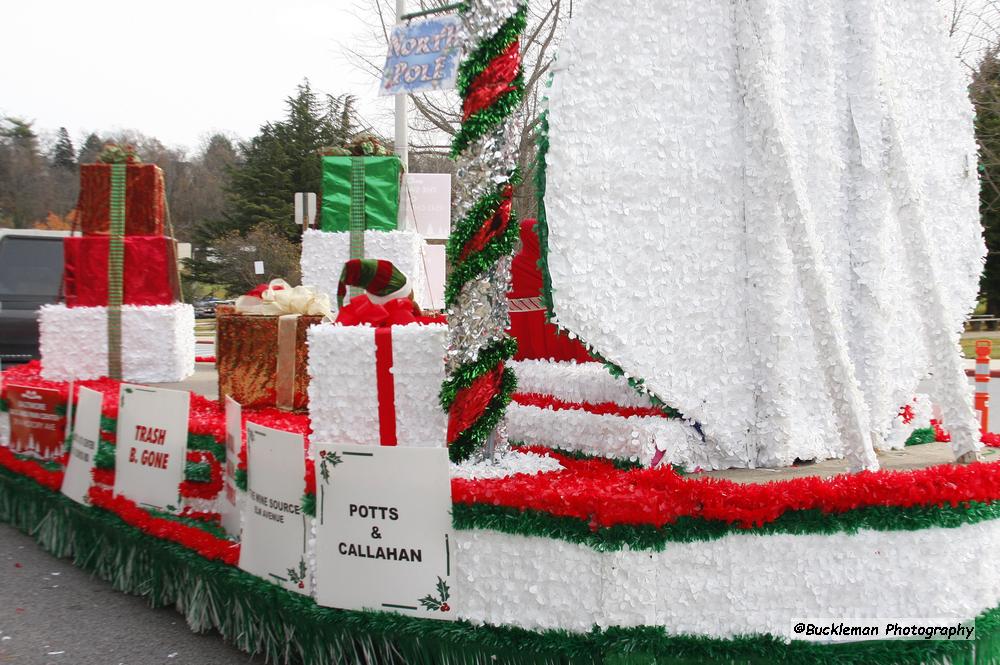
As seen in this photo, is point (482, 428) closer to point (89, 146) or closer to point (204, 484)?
point (204, 484)

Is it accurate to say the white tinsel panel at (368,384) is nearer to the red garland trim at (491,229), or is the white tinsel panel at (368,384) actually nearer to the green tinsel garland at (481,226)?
the green tinsel garland at (481,226)

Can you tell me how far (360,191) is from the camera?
29.7ft

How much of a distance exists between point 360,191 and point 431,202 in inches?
218

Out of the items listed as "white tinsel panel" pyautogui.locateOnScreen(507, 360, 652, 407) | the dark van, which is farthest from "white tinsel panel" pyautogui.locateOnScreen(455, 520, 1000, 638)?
the dark van

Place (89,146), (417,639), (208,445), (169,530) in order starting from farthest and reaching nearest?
1. (89,146)
2. (208,445)
3. (169,530)
4. (417,639)

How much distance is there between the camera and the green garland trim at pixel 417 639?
9.32ft

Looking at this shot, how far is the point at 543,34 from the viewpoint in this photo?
12820mm

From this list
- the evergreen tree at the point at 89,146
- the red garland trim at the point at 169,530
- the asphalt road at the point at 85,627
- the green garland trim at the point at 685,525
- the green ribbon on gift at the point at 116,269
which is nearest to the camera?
the green garland trim at the point at 685,525

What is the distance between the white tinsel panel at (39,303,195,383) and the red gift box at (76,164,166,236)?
0.65 meters

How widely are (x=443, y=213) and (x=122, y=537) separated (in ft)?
34.7

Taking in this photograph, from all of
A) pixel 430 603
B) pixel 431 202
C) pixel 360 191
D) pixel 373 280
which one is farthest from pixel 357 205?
pixel 430 603

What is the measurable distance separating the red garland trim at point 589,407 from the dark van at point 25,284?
306 inches

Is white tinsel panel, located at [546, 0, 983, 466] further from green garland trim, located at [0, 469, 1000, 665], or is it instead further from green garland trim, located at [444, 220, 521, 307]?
green garland trim, located at [0, 469, 1000, 665]

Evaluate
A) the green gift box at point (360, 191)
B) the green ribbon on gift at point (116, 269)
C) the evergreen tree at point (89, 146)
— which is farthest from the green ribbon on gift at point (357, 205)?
the evergreen tree at point (89, 146)
